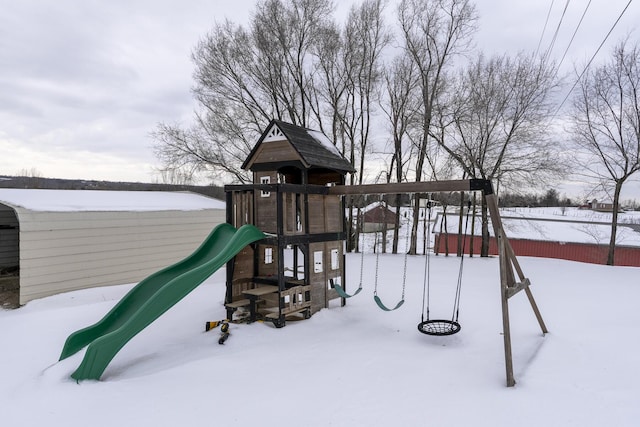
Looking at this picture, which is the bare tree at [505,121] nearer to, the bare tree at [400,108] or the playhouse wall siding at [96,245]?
the bare tree at [400,108]

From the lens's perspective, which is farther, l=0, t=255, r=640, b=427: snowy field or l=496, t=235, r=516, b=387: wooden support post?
l=496, t=235, r=516, b=387: wooden support post

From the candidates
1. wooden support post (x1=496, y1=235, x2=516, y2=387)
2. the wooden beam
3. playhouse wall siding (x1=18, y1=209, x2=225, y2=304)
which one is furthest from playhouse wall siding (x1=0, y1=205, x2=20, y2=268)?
wooden support post (x1=496, y1=235, x2=516, y2=387)

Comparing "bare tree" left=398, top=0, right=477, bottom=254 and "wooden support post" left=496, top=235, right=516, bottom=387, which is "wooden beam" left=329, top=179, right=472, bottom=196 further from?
"bare tree" left=398, top=0, right=477, bottom=254

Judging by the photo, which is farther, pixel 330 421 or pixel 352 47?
pixel 352 47

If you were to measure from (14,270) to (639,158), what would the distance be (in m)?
20.6

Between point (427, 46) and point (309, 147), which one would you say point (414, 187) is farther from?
point (427, 46)

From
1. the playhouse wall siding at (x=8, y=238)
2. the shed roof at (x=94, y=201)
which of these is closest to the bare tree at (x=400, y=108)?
the shed roof at (x=94, y=201)

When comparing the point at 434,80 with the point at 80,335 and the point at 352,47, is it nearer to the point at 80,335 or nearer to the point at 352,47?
the point at 352,47

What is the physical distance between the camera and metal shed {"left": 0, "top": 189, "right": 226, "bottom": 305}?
26.4ft

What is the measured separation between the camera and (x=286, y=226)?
20.6ft

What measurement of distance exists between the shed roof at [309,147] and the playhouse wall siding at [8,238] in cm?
967

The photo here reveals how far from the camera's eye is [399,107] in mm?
16812

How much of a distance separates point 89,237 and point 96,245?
10.4 inches

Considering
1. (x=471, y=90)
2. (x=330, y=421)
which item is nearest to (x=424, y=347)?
(x=330, y=421)
